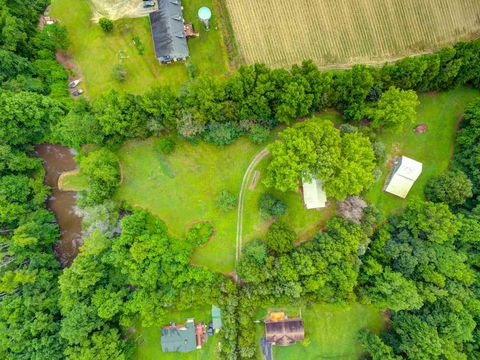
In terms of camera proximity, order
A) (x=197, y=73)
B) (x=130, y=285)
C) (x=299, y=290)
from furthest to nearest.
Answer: (x=197, y=73) → (x=130, y=285) → (x=299, y=290)

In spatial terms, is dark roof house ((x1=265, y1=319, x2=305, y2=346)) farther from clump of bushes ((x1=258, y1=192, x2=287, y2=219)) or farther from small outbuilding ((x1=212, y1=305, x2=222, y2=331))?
clump of bushes ((x1=258, y1=192, x2=287, y2=219))

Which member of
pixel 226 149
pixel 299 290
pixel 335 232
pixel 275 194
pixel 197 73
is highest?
pixel 197 73

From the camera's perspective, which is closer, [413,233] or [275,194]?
[413,233]

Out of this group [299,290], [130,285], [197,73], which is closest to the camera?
[299,290]

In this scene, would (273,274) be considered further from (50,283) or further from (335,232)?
(50,283)

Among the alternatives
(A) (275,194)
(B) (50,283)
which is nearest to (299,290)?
(A) (275,194)

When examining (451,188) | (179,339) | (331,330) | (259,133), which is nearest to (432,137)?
(451,188)

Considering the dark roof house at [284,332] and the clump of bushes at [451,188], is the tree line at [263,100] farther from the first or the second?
the dark roof house at [284,332]

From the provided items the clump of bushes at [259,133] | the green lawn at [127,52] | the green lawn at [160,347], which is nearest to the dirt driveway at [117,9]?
the green lawn at [127,52]
